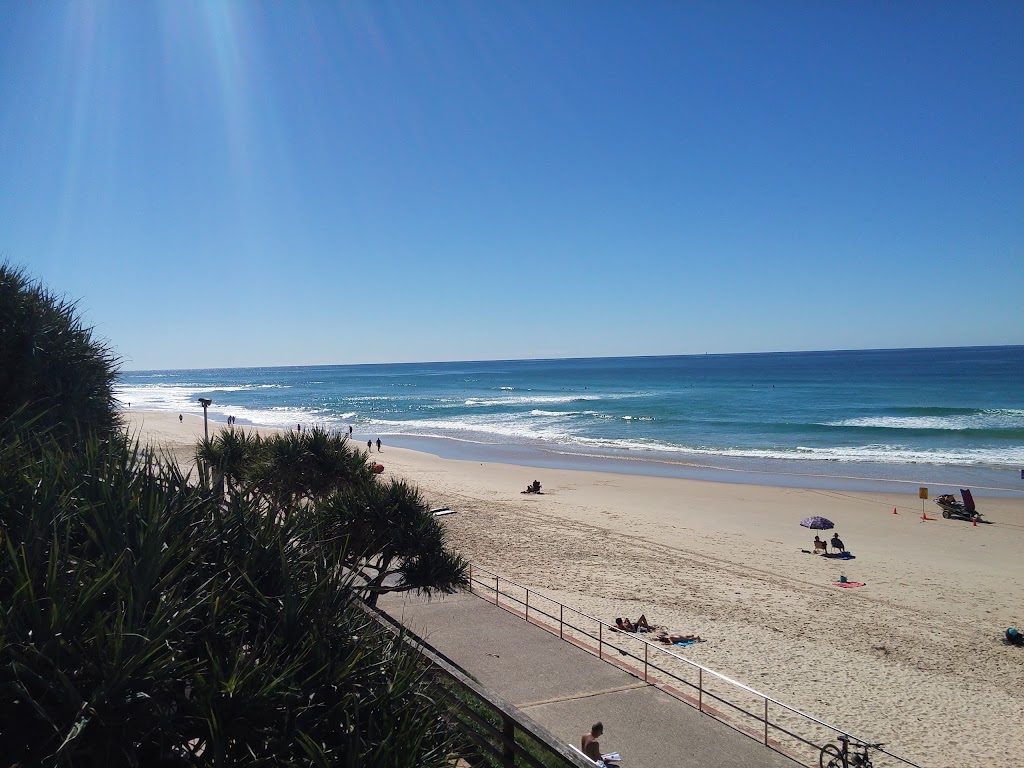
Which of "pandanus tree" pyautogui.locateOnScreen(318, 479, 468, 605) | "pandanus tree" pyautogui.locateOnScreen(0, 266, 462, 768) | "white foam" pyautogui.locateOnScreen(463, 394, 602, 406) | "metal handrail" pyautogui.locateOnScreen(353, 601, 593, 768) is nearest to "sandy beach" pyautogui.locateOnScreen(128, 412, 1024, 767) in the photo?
"pandanus tree" pyautogui.locateOnScreen(0, 266, 462, 768)

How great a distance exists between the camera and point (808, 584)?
17172 millimetres

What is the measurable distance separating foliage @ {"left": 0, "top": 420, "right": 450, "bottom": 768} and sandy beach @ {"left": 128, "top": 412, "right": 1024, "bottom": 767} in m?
1.32

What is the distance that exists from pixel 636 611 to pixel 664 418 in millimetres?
45572

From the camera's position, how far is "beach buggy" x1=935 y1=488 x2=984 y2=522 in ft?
80.1

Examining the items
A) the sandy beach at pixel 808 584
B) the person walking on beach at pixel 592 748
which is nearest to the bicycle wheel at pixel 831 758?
the sandy beach at pixel 808 584

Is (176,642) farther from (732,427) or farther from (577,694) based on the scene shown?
(732,427)

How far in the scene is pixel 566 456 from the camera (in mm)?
42094

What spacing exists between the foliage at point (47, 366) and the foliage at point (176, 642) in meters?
6.01

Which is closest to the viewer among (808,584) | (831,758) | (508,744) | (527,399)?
(508,744)

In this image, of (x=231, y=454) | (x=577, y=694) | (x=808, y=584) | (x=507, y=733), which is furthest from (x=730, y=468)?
(x=507, y=733)

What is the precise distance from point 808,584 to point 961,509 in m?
11.3

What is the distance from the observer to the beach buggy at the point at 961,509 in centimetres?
2441

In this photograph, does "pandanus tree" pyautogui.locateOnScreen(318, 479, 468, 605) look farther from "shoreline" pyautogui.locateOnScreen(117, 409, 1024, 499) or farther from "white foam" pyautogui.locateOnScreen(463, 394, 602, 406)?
"white foam" pyautogui.locateOnScreen(463, 394, 602, 406)

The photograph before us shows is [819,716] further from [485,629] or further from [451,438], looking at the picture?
[451,438]
